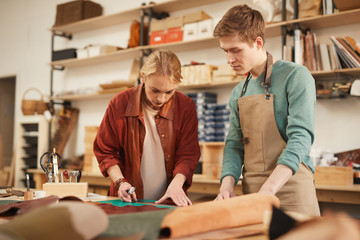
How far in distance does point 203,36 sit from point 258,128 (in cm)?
258

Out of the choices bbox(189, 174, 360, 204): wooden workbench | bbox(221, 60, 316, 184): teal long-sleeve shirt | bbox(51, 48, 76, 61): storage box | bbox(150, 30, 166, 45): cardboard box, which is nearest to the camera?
bbox(221, 60, 316, 184): teal long-sleeve shirt

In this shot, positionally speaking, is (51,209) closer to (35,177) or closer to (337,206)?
(337,206)

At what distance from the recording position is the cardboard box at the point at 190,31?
4285 mm

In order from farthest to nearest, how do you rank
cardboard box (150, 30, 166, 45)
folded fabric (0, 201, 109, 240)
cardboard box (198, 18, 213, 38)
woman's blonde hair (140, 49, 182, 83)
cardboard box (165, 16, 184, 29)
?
1. cardboard box (150, 30, 166, 45)
2. cardboard box (165, 16, 184, 29)
3. cardboard box (198, 18, 213, 38)
4. woman's blonde hair (140, 49, 182, 83)
5. folded fabric (0, 201, 109, 240)

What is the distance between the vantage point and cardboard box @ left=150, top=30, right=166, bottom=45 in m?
4.52

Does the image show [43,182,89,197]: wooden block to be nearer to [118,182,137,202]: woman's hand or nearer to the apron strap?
[118,182,137,202]: woman's hand

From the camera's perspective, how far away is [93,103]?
18.2ft

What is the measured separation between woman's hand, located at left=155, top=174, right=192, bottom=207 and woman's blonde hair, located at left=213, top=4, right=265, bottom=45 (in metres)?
0.72

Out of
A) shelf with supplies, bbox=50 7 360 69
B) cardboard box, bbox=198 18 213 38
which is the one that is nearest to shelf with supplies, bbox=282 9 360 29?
shelf with supplies, bbox=50 7 360 69

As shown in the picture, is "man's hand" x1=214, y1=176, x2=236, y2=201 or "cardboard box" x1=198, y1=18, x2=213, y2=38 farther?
"cardboard box" x1=198, y1=18, x2=213, y2=38

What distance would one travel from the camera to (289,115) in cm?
168

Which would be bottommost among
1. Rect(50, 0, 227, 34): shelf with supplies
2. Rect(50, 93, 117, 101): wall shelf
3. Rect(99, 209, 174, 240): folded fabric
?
Rect(99, 209, 174, 240): folded fabric

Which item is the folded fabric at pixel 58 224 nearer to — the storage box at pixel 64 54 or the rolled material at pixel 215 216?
the rolled material at pixel 215 216

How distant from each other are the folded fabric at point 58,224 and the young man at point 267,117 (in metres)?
0.84
